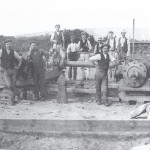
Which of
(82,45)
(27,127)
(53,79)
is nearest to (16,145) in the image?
(27,127)

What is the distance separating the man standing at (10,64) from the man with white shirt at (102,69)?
2.24 metres

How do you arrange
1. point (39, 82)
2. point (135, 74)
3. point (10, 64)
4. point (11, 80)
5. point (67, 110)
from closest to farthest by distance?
point (67, 110) < point (135, 74) < point (10, 64) < point (11, 80) < point (39, 82)

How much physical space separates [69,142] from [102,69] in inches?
145

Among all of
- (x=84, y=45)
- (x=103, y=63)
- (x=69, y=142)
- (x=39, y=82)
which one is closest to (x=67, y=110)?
(x=103, y=63)

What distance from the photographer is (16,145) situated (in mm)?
6367

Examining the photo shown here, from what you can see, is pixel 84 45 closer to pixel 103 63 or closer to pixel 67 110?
pixel 103 63

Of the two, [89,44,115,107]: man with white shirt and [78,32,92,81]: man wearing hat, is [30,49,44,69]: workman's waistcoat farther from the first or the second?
[78,32,92,81]: man wearing hat

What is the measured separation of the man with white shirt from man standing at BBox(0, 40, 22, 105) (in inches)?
88.0

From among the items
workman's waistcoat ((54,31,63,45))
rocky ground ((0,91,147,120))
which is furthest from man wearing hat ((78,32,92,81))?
rocky ground ((0,91,147,120))

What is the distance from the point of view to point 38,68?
34.4ft

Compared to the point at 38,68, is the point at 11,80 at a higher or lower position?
lower

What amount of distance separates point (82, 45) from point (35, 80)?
123 inches

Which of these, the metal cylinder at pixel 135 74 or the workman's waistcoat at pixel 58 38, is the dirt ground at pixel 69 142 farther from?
the workman's waistcoat at pixel 58 38


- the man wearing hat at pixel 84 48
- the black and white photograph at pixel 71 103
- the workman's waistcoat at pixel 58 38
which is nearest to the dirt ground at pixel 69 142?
the black and white photograph at pixel 71 103
